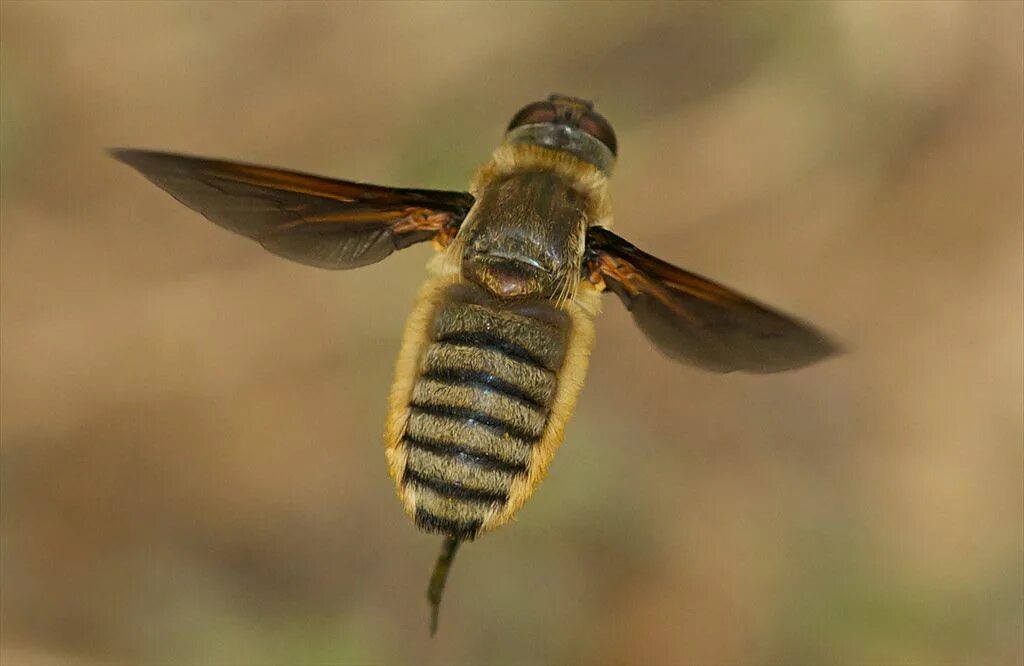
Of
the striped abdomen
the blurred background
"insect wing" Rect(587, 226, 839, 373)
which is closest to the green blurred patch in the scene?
the blurred background

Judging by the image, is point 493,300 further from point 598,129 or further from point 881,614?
point 881,614

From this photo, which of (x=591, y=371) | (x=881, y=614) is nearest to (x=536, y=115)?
(x=591, y=371)

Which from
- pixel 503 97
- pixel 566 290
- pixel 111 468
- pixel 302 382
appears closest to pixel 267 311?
pixel 302 382

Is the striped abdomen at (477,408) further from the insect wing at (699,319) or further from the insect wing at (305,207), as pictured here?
the insect wing at (305,207)

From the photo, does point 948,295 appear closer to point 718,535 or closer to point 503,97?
point 718,535

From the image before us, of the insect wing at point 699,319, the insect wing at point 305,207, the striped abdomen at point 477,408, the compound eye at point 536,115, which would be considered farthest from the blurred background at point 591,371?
the striped abdomen at point 477,408
